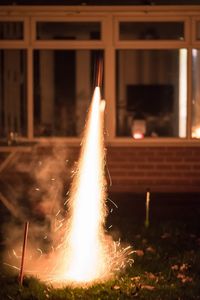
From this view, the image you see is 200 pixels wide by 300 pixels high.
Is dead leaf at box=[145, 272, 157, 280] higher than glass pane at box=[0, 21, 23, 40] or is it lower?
lower

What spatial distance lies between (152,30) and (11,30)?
8.01 feet

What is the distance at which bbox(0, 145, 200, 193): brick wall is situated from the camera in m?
11.4

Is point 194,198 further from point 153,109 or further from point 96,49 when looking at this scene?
point 96,49

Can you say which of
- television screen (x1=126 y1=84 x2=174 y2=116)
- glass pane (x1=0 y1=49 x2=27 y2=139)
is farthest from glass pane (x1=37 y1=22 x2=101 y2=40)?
television screen (x1=126 y1=84 x2=174 y2=116)

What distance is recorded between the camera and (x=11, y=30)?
1132 cm

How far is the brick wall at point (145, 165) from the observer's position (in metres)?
11.4

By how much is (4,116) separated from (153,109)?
2.80m

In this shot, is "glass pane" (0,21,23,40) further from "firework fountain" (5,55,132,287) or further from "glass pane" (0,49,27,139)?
"firework fountain" (5,55,132,287)

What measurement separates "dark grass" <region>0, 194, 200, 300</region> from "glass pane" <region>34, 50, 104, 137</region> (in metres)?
2.40

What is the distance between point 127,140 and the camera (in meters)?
11.4

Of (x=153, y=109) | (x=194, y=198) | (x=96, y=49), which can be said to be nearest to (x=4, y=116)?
(x=96, y=49)

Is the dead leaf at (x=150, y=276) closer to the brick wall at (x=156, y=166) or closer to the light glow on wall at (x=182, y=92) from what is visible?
the brick wall at (x=156, y=166)

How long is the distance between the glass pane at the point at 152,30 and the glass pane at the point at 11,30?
1.75 metres

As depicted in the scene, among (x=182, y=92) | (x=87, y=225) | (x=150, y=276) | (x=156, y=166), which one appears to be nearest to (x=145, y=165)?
(x=156, y=166)
